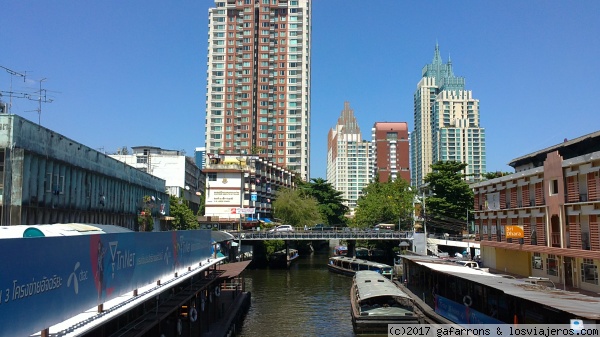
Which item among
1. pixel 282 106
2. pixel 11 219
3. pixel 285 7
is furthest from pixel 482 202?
pixel 285 7

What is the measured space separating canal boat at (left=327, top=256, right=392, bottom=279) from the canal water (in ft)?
3.88

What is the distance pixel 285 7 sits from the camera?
138m

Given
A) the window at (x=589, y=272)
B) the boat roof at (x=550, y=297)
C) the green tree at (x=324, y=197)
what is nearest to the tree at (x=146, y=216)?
the boat roof at (x=550, y=297)

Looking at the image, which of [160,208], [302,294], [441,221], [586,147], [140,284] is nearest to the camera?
[140,284]

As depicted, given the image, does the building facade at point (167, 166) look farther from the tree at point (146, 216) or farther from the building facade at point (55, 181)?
the building facade at point (55, 181)

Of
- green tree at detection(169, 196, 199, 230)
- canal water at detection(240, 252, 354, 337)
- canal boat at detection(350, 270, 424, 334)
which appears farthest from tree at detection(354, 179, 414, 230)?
canal boat at detection(350, 270, 424, 334)

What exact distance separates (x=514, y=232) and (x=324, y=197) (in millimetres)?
80543

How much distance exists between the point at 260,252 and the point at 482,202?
4803 centimetres

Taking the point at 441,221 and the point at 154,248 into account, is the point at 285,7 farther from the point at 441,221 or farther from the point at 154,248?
the point at 154,248

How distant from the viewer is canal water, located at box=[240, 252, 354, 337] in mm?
36537

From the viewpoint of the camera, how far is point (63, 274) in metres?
10.9

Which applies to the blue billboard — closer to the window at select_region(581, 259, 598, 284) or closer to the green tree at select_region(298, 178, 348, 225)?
the window at select_region(581, 259, 598, 284)

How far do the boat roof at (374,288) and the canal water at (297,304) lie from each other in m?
2.94

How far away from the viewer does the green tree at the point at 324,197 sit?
371 ft
